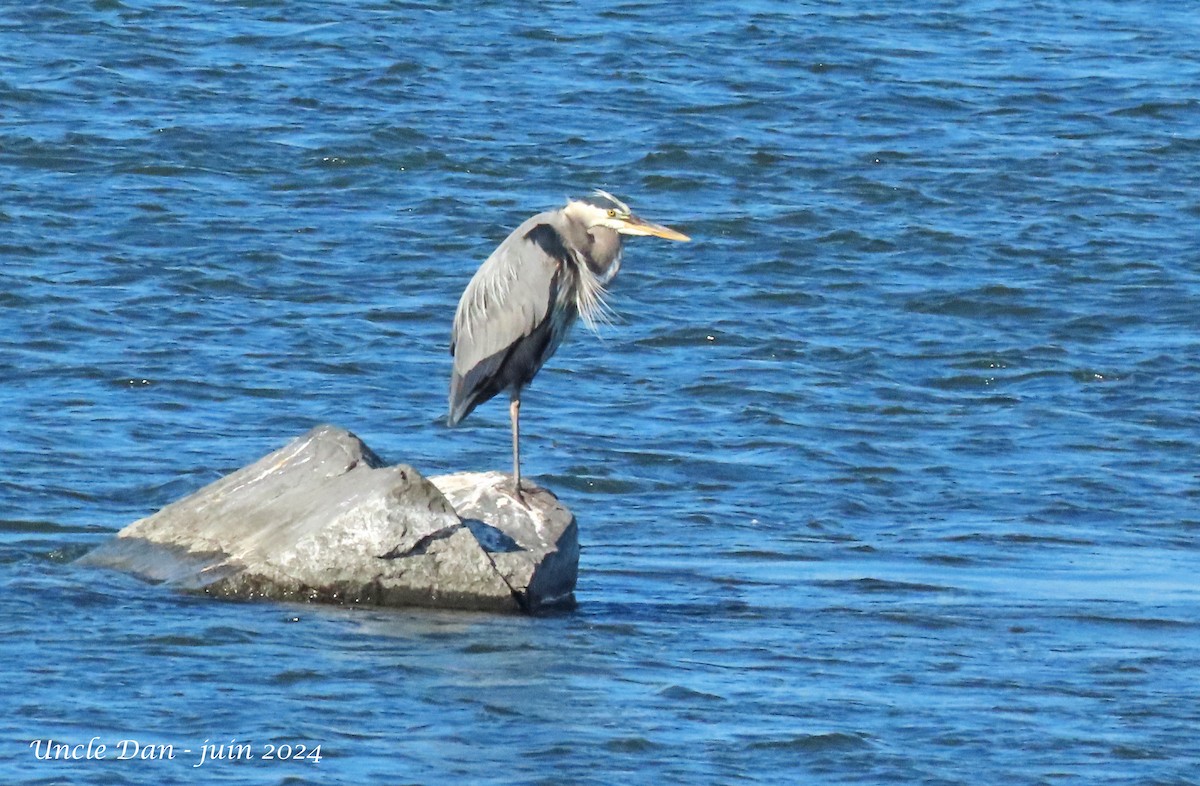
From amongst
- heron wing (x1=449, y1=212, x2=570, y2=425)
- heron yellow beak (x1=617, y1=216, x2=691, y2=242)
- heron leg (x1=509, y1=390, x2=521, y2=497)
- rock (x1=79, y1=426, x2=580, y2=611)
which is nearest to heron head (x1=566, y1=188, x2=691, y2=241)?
heron yellow beak (x1=617, y1=216, x2=691, y2=242)

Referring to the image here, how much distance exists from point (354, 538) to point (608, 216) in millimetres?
2142

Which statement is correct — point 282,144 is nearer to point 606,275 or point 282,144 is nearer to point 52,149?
point 52,149

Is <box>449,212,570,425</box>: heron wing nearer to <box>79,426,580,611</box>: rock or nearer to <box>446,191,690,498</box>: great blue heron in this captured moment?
<box>446,191,690,498</box>: great blue heron

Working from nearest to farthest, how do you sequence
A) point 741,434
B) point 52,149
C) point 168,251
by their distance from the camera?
point 741,434 < point 168,251 < point 52,149

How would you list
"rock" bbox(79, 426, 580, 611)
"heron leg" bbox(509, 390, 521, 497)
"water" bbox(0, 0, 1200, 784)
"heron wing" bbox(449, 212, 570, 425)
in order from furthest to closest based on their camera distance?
1. "heron wing" bbox(449, 212, 570, 425)
2. "heron leg" bbox(509, 390, 521, 497)
3. "rock" bbox(79, 426, 580, 611)
4. "water" bbox(0, 0, 1200, 784)

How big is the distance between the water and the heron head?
1.44 metres

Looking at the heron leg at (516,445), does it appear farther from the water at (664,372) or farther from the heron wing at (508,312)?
the water at (664,372)

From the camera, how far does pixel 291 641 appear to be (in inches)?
298

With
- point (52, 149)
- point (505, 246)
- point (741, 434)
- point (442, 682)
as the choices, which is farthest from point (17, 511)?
point (52, 149)

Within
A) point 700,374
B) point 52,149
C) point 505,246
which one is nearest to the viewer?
point 505,246

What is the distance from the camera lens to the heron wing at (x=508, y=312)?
925 cm

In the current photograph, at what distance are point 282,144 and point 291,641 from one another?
34.3 ft

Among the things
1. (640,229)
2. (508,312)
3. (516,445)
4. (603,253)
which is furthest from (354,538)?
(640,229)

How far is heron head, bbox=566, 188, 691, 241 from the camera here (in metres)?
9.46
